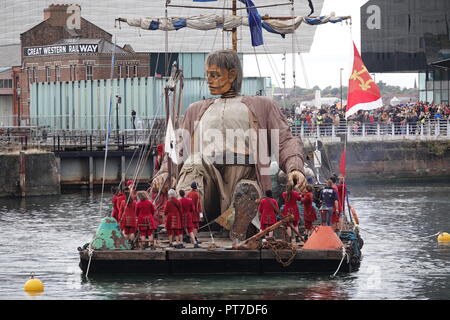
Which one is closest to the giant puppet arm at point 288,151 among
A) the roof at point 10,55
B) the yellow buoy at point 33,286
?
the yellow buoy at point 33,286

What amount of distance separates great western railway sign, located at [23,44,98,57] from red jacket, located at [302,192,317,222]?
201ft

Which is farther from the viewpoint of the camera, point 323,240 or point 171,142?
point 171,142

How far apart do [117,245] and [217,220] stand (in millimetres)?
2785

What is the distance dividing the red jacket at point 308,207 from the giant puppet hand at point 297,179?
717 mm

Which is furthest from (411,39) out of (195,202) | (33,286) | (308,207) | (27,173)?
(33,286)

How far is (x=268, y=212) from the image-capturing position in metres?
30.5

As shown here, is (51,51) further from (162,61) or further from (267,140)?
(267,140)

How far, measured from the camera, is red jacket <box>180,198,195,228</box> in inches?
1206

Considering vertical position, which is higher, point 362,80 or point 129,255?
point 362,80

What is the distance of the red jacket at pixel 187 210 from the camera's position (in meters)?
30.6

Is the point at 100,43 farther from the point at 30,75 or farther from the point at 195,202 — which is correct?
the point at 195,202

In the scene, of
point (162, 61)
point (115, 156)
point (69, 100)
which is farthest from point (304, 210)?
point (162, 61)

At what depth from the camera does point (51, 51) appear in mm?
95000

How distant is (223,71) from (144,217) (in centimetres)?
438
